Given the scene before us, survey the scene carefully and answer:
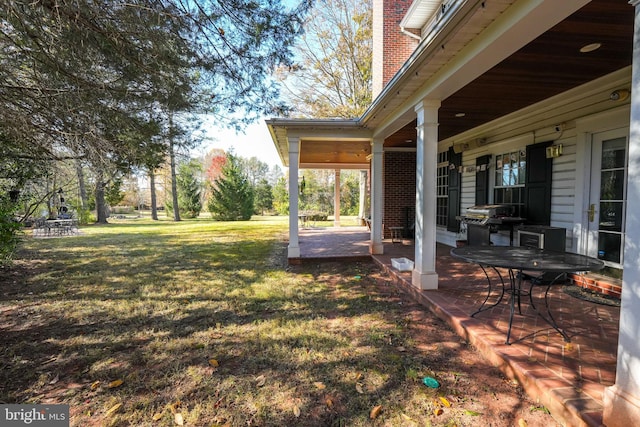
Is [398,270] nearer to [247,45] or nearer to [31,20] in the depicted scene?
[247,45]

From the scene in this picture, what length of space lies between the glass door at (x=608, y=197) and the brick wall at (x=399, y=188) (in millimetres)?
4887

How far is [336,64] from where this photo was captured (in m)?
15.9

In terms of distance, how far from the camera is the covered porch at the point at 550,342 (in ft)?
6.27

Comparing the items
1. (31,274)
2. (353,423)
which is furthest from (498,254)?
(31,274)

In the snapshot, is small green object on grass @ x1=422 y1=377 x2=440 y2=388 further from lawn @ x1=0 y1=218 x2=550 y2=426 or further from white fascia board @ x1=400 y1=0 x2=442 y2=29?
white fascia board @ x1=400 y1=0 x2=442 y2=29

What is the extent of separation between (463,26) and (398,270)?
3.68 metres

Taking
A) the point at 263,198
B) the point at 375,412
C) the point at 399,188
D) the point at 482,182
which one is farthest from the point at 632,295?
the point at 263,198

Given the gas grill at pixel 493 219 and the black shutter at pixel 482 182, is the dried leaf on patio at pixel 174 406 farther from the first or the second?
the black shutter at pixel 482 182

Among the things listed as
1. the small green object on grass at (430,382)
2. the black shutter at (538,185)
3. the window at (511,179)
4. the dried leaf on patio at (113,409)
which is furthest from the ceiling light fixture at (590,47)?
the dried leaf on patio at (113,409)

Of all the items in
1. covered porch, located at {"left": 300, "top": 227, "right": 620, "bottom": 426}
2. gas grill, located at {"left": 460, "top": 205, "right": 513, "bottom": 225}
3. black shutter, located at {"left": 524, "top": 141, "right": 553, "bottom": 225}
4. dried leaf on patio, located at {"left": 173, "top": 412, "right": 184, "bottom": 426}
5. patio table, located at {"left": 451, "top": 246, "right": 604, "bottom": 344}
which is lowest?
dried leaf on patio, located at {"left": 173, "top": 412, "right": 184, "bottom": 426}

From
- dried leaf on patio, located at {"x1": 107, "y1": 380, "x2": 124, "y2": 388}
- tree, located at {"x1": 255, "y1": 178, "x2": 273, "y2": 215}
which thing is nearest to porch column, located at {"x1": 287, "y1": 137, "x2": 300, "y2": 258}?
dried leaf on patio, located at {"x1": 107, "y1": 380, "x2": 124, "y2": 388}

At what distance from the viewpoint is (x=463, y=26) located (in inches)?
98.8

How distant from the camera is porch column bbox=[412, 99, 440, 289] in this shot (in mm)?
3875

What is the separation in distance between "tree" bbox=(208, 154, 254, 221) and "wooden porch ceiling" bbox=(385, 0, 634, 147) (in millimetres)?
17150
